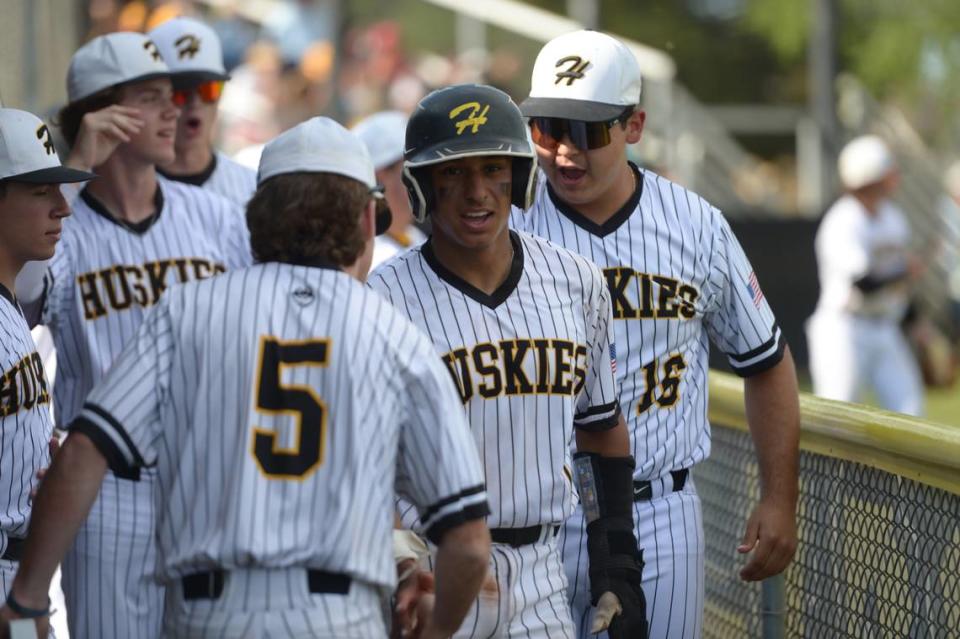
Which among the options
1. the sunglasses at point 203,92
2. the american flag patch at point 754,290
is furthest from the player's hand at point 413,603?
the sunglasses at point 203,92

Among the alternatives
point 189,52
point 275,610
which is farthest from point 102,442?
point 189,52

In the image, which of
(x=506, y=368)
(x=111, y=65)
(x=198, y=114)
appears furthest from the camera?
(x=198, y=114)

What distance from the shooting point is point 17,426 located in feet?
15.2

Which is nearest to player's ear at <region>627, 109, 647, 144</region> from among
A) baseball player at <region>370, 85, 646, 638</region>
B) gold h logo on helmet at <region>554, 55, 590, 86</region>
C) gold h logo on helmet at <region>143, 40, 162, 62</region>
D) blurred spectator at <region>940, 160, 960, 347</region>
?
gold h logo on helmet at <region>554, 55, 590, 86</region>

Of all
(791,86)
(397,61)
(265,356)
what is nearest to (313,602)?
(265,356)

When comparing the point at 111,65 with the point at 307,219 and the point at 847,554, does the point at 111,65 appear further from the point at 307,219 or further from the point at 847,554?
the point at 847,554

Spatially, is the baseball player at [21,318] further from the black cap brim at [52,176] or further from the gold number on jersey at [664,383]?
the gold number on jersey at [664,383]

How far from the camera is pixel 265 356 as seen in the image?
343 centimetres

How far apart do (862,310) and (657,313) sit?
7506mm

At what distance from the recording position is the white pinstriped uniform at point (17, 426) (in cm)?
459

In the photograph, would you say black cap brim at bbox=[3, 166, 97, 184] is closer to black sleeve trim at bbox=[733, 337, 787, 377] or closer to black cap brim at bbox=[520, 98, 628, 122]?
black cap brim at bbox=[520, 98, 628, 122]

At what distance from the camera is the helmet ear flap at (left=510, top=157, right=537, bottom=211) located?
4.40m

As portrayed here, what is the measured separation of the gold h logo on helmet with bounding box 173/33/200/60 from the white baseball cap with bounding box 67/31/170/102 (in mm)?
921

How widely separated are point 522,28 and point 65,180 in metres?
16.4
